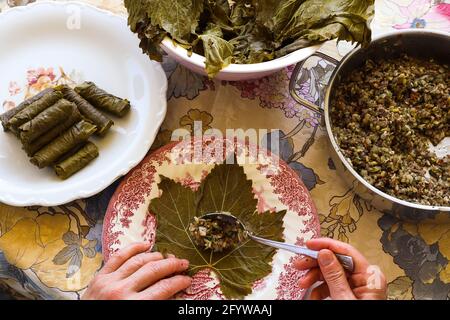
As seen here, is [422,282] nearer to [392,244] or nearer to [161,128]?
[392,244]

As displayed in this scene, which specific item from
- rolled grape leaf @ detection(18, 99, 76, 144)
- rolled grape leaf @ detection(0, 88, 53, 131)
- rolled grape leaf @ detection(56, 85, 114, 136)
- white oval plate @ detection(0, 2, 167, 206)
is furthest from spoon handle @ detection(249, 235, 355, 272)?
rolled grape leaf @ detection(0, 88, 53, 131)

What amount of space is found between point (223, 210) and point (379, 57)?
2.28 feet

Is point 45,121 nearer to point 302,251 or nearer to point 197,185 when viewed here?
point 197,185

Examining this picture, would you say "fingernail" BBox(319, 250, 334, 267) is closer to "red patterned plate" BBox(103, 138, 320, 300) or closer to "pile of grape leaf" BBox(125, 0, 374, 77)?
"red patterned plate" BBox(103, 138, 320, 300)

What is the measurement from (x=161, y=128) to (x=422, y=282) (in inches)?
37.1

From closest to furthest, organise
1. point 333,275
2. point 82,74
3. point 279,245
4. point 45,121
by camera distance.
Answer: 1. point 333,275
2. point 279,245
3. point 45,121
4. point 82,74

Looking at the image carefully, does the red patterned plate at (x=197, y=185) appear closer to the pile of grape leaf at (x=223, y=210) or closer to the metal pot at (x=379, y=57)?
the pile of grape leaf at (x=223, y=210)

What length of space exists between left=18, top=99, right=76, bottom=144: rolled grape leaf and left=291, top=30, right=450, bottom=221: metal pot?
2.31ft

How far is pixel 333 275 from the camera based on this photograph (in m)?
1.28

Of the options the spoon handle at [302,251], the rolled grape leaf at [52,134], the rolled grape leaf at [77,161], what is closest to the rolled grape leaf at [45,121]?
the rolled grape leaf at [52,134]

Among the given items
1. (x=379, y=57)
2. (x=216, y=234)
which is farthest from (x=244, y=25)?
(x=216, y=234)

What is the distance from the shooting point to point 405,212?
1400 millimetres

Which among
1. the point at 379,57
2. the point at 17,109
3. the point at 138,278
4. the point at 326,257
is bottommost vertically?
the point at 138,278

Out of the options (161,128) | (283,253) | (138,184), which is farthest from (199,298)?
(161,128)
